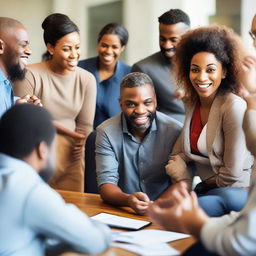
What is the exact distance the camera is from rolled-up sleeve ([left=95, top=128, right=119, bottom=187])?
2432mm

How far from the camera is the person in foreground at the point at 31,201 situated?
1.29 metres

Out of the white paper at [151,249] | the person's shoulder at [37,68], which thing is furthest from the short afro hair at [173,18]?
the white paper at [151,249]

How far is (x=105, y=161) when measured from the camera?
246 centimetres

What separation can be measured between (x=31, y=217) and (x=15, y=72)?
1.64 metres

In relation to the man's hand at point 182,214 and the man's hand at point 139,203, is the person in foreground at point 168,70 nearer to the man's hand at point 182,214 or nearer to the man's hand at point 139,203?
the man's hand at point 139,203

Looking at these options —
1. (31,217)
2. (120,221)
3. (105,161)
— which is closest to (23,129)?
(31,217)

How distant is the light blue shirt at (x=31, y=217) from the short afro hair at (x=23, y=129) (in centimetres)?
3

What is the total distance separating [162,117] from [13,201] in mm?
1417

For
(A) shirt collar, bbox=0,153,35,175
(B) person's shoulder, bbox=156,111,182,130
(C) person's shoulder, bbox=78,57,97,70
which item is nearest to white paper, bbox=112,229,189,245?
(A) shirt collar, bbox=0,153,35,175

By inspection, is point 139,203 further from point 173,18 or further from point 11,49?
point 173,18

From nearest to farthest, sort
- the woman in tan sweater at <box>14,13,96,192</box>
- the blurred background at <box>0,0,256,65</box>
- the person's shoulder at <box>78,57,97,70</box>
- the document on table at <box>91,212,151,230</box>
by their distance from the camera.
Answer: the document on table at <box>91,212,151,230</box>
the woman in tan sweater at <box>14,13,96,192</box>
the person's shoulder at <box>78,57,97,70</box>
the blurred background at <box>0,0,256,65</box>

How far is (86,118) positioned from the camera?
3232 mm

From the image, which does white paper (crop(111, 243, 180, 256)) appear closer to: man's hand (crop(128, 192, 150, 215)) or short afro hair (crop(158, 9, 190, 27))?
man's hand (crop(128, 192, 150, 215))

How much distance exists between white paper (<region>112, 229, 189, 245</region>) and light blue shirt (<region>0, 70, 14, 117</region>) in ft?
3.71
